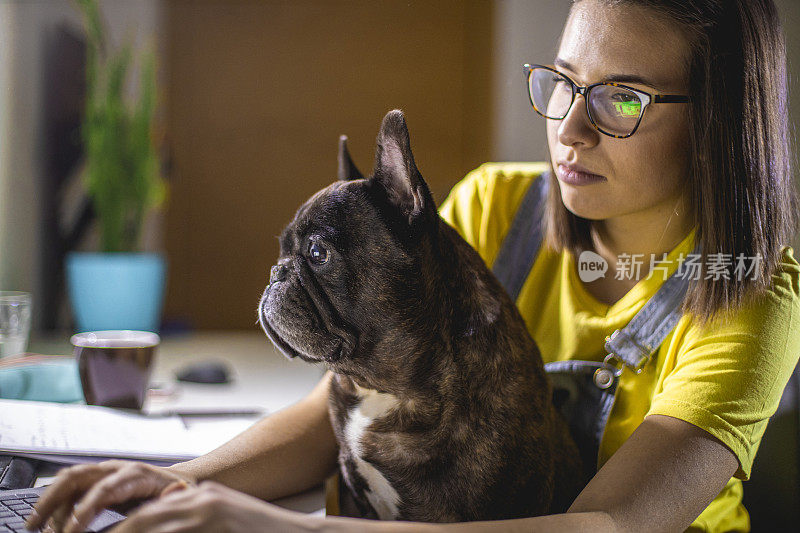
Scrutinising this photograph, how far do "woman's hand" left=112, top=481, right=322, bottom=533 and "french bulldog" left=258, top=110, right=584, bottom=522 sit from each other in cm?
24

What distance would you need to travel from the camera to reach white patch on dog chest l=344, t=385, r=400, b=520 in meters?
0.73

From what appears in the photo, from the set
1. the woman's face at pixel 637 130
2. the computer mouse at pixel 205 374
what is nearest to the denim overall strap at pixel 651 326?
the woman's face at pixel 637 130

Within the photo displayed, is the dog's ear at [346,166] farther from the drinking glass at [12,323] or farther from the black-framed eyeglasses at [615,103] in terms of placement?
the drinking glass at [12,323]

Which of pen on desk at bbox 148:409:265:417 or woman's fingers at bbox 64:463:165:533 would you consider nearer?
woman's fingers at bbox 64:463:165:533

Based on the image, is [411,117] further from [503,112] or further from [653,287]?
[503,112]

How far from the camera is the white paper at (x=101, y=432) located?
827 millimetres

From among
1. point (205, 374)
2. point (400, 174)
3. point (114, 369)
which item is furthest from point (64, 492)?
point (205, 374)

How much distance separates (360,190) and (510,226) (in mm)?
370

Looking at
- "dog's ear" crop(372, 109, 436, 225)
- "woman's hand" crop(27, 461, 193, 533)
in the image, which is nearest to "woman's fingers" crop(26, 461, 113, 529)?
"woman's hand" crop(27, 461, 193, 533)

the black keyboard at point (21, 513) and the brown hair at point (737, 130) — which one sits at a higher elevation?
the brown hair at point (737, 130)

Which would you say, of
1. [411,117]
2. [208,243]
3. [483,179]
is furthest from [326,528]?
[208,243]

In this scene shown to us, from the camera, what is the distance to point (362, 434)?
75 cm

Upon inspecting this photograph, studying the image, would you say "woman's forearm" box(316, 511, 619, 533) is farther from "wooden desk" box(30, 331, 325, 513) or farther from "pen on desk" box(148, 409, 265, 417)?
"pen on desk" box(148, 409, 265, 417)

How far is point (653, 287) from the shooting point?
33.6 inches
